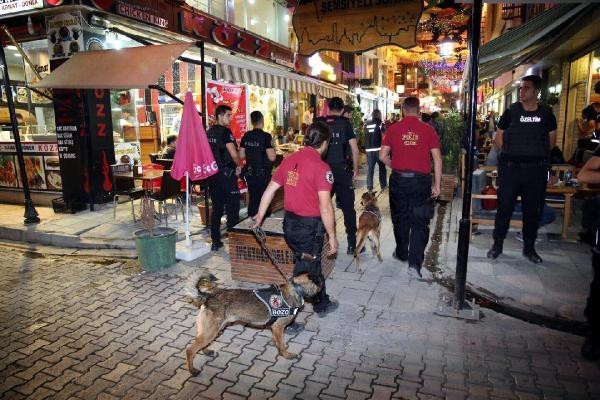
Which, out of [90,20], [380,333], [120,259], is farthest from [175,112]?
[380,333]

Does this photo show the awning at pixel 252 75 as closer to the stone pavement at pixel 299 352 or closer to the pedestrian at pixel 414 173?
the pedestrian at pixel 414 173

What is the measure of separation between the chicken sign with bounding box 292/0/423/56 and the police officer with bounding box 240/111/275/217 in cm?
142

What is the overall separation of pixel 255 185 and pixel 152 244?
2.08 metres

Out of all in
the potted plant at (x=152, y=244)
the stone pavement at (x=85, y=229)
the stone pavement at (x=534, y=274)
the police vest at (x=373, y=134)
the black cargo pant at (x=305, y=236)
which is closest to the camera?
the black cargo pant at (x=305, y=236)

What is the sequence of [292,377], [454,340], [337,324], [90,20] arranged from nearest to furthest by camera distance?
1. [292,377]
2. [454,340]
3. [337,324]
4. [90,20]

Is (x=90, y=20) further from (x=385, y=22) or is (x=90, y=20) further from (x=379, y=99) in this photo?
(x=379, y=99)

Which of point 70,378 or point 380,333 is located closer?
point 70,378

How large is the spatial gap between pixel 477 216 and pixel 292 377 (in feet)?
14.9

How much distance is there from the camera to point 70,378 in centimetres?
344

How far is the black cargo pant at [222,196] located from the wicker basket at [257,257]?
4.53 ft

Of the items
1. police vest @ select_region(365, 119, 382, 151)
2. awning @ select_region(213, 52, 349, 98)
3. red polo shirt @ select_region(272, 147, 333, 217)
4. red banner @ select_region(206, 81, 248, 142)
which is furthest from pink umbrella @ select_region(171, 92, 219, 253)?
police vest @ select_region(365, 119, 382, 151)

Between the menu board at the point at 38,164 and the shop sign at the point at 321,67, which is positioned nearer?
the menu board at the point at 38,164

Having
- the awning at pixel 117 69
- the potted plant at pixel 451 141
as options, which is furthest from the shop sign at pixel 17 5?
the potted plant at pixel 451 141

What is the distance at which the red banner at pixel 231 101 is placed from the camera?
34.4 ft
